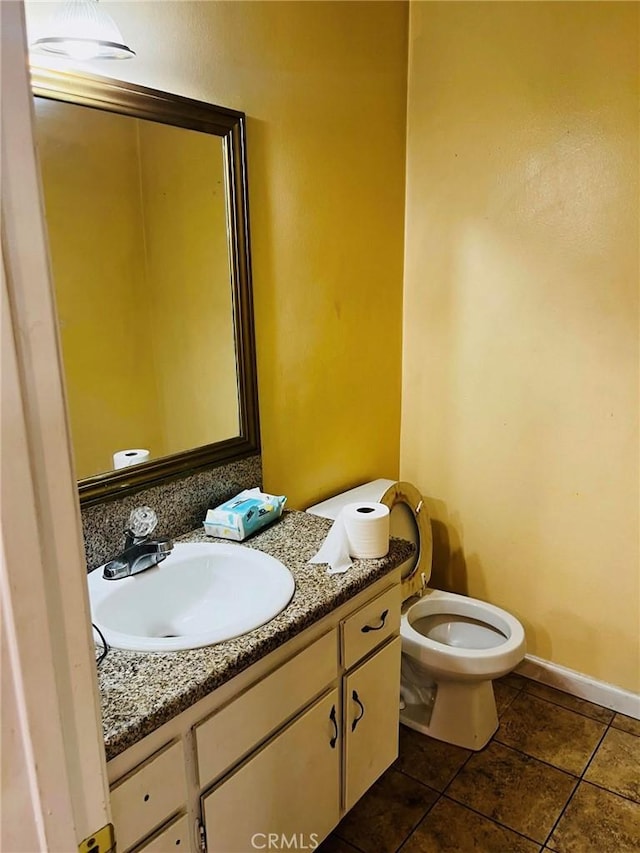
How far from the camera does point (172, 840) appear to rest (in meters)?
1.09

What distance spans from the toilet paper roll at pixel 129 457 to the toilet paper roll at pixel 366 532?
1.73 ft

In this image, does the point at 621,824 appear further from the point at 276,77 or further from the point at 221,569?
the point at 276,77

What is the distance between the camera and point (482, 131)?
2.11 m

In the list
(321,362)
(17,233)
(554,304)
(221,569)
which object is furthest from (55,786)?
(554,304)

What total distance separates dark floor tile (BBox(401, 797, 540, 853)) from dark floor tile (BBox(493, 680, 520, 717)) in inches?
19.0

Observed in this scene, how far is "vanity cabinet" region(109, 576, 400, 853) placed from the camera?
3.49 feet

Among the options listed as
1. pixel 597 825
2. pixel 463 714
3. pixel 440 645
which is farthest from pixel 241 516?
pixel 597 825

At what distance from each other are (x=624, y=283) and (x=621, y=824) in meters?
1.57

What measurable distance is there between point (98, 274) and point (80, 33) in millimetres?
478

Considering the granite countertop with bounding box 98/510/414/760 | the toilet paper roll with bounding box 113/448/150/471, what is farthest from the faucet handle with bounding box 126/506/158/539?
the granite countertop with bounding box 98/510/414/760

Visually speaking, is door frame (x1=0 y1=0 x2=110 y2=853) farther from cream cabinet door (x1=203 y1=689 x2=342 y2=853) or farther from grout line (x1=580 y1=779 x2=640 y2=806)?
grout line (x1=580 y1=779 x2=640 y2=806)

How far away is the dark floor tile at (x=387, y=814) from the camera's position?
170cm

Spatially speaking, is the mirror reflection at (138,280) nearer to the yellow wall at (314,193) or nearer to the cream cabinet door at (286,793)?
the yellow wall at (314,193)

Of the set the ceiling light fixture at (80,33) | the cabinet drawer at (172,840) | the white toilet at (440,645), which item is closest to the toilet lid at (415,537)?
the white toilet at (440,645)
